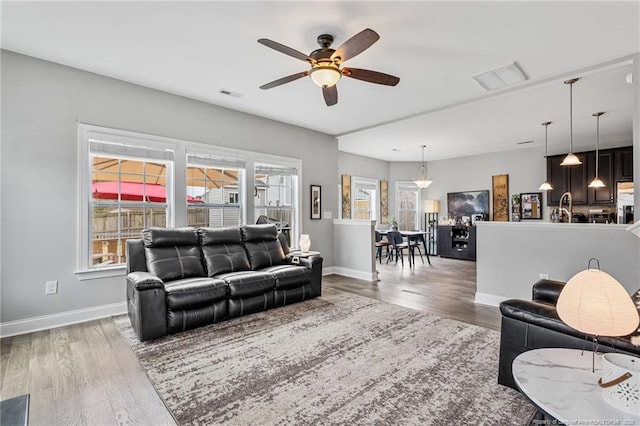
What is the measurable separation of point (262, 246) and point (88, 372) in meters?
2.29

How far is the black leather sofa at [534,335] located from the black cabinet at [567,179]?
6.12 metres

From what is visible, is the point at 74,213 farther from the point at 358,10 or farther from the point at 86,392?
the point at 358,10

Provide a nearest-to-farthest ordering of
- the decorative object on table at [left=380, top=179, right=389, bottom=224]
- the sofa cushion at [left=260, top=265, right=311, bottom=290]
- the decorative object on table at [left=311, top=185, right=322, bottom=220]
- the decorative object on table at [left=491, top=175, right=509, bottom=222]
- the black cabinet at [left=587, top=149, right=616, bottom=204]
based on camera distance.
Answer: the sofa cushion at [left=260, top=265, right=311, bottom=290] < the decorative object on table at [left=311, top=185, right=322, bottom=220] < the black cabinet at [left=587, top=149, right=616, bottom=204] < the decorative object on table at [left=491, top=175, right=509, bottom=222] < the decorative object on table at [left=380, top=179, right=389, bottom=224]

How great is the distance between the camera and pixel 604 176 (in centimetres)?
627

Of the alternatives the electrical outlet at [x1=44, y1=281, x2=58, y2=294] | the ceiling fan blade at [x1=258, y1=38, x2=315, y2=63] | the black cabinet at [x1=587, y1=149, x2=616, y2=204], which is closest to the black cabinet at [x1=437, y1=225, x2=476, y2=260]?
the black cabinet at [x1=587, y1=149, x2=616, y2=204]

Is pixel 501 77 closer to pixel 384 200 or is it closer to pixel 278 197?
pixel 278 197

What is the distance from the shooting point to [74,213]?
11.3 ft

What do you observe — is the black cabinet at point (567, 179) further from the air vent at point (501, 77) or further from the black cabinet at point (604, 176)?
the air vent at point (501, 77)

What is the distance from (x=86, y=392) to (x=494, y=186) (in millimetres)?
8663

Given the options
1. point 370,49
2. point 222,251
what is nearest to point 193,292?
point 222,251

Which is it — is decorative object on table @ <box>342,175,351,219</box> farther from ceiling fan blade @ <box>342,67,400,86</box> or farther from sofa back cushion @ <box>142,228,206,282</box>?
ceiling fan blade @ <box>342,67,400,86</box>

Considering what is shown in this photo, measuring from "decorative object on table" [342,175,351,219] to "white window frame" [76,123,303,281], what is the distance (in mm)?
2411

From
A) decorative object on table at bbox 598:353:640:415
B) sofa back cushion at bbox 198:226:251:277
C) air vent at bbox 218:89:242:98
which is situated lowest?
decorative object on table at bbox 598:353:640:415

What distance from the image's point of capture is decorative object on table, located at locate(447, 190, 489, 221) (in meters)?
8.08
